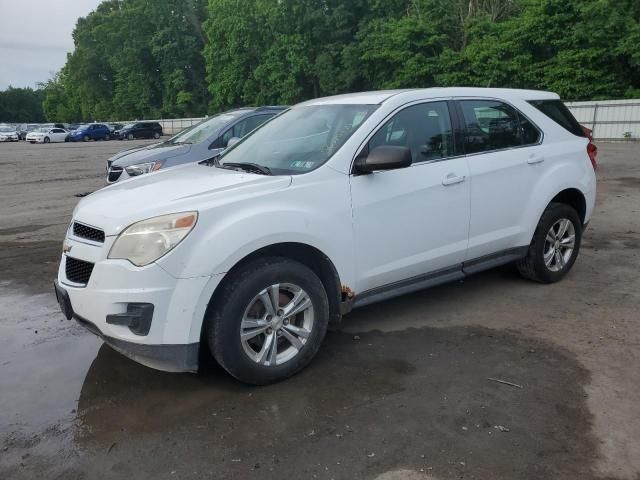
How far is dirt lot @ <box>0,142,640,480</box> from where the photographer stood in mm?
2885

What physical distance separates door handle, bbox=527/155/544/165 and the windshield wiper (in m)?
2.45

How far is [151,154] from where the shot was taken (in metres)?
9.47

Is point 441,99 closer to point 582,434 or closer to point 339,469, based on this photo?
point 582,434

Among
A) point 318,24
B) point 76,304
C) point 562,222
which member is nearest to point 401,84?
point 318,24

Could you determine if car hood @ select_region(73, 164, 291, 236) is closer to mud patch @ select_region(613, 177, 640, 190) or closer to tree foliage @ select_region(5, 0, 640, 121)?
mud patch @ select_region(613, 177, 640, 190)

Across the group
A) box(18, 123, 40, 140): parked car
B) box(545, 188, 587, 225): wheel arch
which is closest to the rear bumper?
box(545, 188, 587, 225): wheel arch

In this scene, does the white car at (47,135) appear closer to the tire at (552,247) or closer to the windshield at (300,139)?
the windshield at (300,139)

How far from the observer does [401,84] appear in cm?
4094

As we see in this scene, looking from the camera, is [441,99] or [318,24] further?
[318,24]

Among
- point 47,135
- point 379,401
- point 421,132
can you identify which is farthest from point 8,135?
point 379,401

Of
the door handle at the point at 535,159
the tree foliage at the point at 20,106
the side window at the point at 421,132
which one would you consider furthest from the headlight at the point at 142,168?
the tree foliage at the point at 20,106

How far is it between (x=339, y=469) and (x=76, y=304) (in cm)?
191

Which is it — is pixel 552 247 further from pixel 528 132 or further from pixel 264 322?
pixel 264 322

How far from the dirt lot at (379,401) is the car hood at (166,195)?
3.75ft
